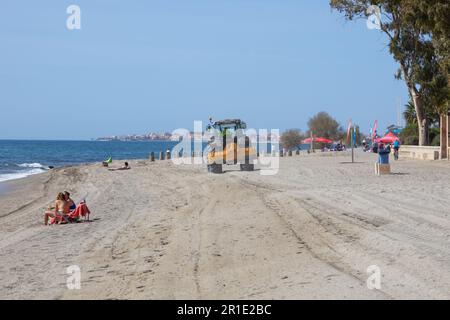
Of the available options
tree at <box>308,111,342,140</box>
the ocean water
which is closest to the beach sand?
the ocean water

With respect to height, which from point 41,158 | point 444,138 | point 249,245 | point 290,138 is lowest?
point 249,245

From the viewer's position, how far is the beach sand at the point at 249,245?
7.87 m

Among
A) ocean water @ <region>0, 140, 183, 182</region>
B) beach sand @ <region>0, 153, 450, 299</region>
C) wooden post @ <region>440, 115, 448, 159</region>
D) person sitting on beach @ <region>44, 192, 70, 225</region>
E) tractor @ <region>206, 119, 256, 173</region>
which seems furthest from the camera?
ocean water @ <region>0, 140, 183, 182</region>

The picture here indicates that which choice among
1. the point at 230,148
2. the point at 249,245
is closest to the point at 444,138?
the point at 230,148

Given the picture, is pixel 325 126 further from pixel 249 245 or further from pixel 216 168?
pixel 249 245

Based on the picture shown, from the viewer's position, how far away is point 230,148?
28.5 metres

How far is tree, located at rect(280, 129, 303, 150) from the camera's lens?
8788cm

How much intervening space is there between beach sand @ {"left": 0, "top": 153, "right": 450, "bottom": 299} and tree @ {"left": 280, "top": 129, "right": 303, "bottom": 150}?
222 feet

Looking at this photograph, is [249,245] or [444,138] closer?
[249,245]

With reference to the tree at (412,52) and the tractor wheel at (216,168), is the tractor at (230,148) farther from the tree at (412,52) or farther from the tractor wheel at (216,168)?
the tree at (412,52)

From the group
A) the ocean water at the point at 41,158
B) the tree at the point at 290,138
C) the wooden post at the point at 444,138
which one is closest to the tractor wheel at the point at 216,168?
the wooden post at the point at 444,138

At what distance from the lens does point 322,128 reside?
92625 millimetres

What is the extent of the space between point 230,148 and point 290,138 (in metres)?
60.3

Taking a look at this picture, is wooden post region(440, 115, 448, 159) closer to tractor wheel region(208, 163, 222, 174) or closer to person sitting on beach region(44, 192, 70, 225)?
tractor wheel region(208, 163, 222, 174)
